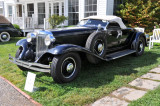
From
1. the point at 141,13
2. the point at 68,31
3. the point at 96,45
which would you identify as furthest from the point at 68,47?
the point at 141,13

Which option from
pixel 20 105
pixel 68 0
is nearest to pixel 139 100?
pixel 20 105

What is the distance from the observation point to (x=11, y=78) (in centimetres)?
457

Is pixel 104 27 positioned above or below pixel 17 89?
above

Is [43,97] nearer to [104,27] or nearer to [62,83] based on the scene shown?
[62,83]

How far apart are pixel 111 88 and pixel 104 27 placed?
7.84 ft

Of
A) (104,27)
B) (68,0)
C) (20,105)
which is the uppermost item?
(68,0)

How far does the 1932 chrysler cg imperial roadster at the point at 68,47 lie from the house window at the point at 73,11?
22.6 ft

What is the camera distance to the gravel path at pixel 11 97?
3263 millimetres

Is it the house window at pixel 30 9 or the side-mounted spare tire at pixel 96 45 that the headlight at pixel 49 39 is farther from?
the house window at pixel 30 9

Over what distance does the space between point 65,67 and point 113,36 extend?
8.23 feet

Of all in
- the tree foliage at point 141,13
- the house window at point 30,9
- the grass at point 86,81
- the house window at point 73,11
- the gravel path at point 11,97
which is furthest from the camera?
the house window at point 30,9

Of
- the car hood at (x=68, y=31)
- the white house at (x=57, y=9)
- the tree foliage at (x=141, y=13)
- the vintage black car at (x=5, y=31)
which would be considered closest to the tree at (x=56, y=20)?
the white house at (x=57, y=9)

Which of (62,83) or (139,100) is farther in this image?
(62,83)

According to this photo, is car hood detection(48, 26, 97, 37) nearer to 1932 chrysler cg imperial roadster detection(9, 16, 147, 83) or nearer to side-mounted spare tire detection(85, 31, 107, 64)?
1932 chrysler cg imperial roadster detection(9, 16, 147, 83)
